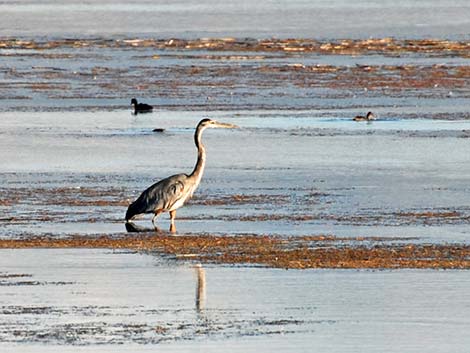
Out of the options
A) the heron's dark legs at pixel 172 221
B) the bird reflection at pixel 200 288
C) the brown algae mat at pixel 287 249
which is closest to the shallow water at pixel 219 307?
the bird reflection at pixel 200 288

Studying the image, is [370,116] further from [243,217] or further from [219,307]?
[219,307]

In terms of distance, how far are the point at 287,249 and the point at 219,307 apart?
9.60 feet

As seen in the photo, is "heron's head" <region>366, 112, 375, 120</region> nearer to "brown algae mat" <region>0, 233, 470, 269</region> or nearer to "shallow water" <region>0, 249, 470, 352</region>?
"brown algae mat" <region>0, 233, 470, 269</region>

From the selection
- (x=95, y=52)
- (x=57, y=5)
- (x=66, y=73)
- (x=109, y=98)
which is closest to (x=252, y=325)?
(x=109, y=98)

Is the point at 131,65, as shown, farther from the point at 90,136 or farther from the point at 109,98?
the point at 90,136

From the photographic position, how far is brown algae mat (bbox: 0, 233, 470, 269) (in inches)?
524

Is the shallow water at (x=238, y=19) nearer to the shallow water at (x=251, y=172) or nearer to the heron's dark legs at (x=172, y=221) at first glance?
the shallow water at (x=251, y=172)

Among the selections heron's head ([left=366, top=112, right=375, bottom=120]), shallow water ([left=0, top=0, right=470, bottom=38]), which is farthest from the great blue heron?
shallow water ([left=0, top=0, right=470, bottom=38])

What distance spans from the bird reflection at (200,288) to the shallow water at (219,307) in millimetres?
11

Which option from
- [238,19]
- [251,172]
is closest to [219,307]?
[251,172]

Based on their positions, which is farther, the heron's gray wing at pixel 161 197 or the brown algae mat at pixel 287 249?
the heron's gray wing at pixel 161 197

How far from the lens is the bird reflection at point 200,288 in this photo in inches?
446

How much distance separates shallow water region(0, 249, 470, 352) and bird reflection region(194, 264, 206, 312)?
11 millimetres

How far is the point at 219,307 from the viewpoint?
11242mm
